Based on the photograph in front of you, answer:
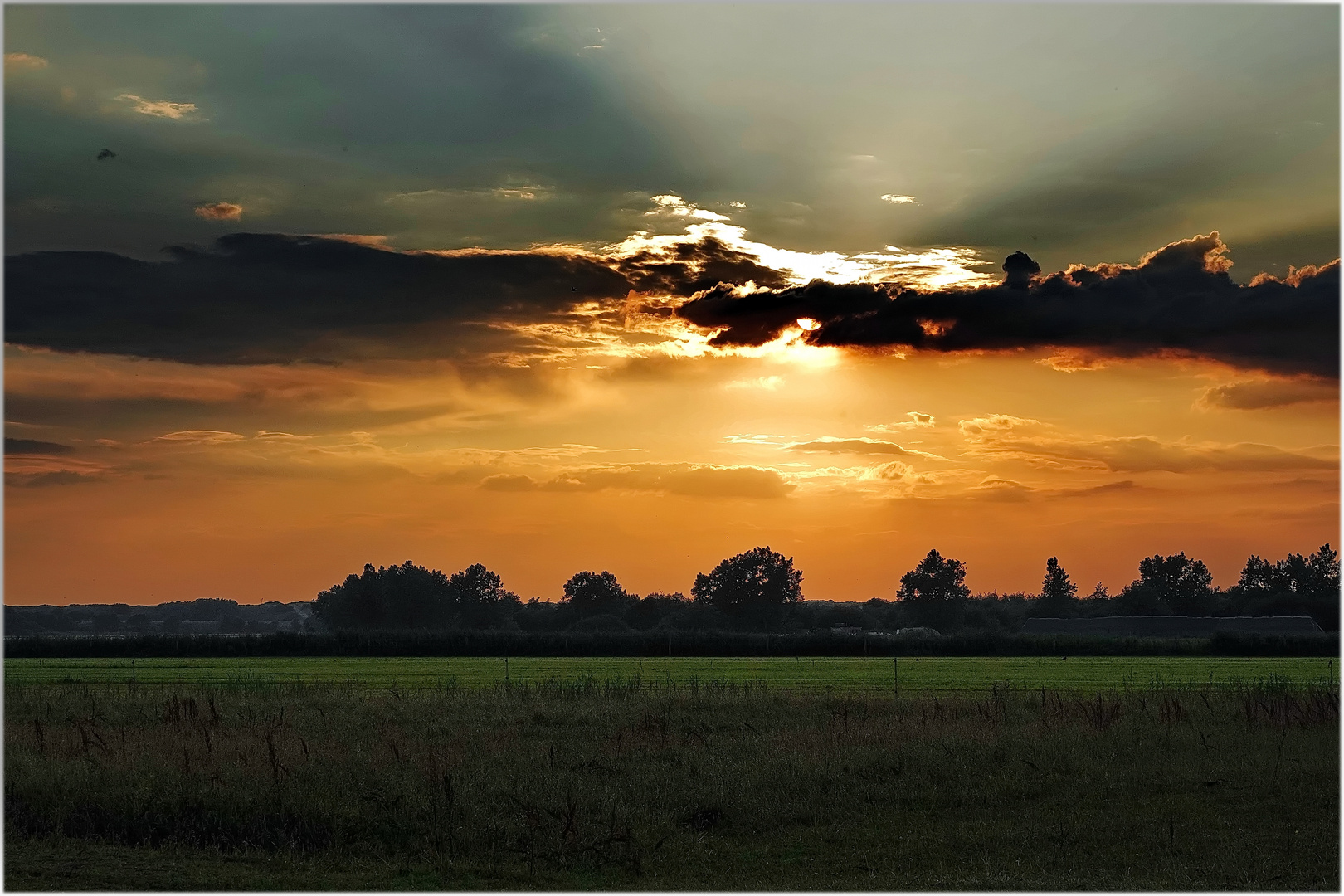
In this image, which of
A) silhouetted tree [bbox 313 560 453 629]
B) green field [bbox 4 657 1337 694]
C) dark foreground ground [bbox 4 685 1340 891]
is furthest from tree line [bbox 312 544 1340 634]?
dark foreground ground [bbox 4 685 1340 891]

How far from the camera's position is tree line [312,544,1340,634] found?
595 feet

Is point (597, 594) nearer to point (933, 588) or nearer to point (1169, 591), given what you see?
point (933, 588)

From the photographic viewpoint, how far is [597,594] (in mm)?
189750

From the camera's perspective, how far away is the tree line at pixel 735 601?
181250mm

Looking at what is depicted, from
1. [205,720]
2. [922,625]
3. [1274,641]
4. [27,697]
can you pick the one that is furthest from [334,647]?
[922,625]

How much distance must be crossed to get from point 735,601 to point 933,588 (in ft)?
115

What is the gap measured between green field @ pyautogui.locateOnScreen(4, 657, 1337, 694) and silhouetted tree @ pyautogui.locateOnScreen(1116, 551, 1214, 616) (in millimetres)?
75976

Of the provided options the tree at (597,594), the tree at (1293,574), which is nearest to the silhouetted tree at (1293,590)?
the tree at (1293,574)

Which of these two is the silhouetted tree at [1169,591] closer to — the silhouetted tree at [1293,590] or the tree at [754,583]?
the silhouetted tree at [1293,590]

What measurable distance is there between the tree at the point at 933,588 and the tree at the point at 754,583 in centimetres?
1959

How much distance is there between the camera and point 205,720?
92.0ft

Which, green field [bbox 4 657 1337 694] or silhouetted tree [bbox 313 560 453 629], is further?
silhouetted tree [bbox 313 560 453 629]

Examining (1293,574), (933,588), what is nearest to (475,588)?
(933,588)

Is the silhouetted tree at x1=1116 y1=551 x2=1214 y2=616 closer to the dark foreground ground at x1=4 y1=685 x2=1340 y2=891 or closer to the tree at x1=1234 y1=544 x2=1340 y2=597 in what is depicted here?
the tree at x1=1234 y1=544 x2=1340 y2=597
